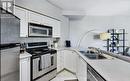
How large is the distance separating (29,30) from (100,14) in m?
4.64

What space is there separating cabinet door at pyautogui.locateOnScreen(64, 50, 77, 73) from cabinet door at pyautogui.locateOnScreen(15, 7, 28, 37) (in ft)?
7.09

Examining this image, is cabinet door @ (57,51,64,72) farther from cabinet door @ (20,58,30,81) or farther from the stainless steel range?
cabinet door @ (20,58,30,81)

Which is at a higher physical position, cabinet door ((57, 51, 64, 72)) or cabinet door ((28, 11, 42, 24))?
cabinet door ((28, 11, 42, 24))

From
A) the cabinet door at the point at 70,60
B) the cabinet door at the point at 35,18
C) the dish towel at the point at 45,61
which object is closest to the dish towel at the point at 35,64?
the dish towel at the point at 45,61

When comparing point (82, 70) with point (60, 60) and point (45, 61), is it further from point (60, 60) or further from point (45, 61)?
point (60, 60)

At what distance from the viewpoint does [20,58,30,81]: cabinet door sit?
2.70 metres

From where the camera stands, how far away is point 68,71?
17.0 ft

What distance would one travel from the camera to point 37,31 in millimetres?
3947

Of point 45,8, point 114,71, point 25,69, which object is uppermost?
point 45,8

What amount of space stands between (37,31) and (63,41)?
93.6 inches

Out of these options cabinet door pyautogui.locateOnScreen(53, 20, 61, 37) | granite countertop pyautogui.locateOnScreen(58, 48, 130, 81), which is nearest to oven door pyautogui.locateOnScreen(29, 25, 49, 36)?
cabinet door pyautogui.locateOnScreen(53, 20, 61, 37)

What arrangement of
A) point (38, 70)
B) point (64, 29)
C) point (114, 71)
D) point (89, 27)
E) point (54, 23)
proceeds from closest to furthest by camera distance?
point (114, 71) → point (38, 70) → point (54, 23) → point (64, 29) → point (89, 27)

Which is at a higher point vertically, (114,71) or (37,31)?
(37,31)

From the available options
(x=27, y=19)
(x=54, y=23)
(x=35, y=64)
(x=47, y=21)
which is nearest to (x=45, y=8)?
(x=47, y=21)
